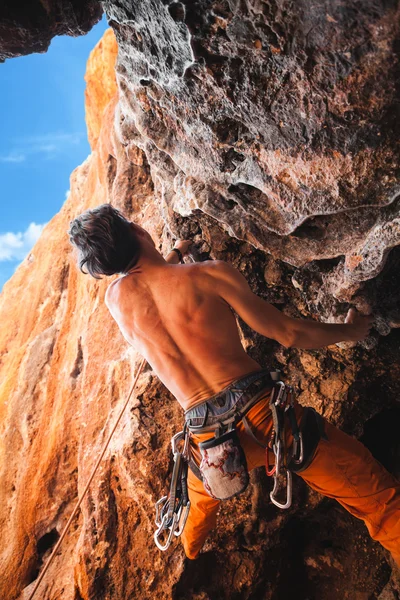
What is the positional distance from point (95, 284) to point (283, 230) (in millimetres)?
3176

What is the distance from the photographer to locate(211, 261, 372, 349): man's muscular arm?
2.30m

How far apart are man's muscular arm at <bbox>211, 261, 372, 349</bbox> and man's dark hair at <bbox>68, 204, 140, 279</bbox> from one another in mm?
528

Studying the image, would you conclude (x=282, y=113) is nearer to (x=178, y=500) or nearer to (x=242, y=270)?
(x=242, y=270)

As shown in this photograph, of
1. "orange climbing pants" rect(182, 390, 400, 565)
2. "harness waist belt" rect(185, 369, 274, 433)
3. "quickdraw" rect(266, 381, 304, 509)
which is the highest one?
"harness waist belt" rect(185, 369, 274, 433)

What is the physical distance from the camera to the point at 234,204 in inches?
93.4

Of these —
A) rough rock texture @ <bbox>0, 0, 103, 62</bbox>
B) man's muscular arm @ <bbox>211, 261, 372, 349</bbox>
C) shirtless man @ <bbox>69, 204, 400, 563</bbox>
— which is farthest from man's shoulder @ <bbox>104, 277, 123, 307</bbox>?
rough rock texture @ <bbox>0, 0, 103, 62</bbox>

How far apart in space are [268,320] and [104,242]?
104cm

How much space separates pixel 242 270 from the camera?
3.09 metres

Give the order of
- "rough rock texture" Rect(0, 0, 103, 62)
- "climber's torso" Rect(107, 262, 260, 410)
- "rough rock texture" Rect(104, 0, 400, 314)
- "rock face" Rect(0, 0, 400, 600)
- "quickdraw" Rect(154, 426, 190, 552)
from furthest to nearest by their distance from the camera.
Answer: "quickdraw" Rect(154, 426, 190, 552) → "climber's torso" Rect(107, 262, 260, 410) → "rough rock texture" Rect(0, 0, 103, 62) → "rock face" Rect(0, 0, 400, 600) → "rough rock texture" Rect(104, 0, 400, 314)

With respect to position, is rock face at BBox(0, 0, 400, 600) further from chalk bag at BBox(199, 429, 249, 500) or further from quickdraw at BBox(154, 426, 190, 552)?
chalk bag at BBox(199, 429, 249, 500)

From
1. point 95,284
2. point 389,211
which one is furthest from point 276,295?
point 95,284

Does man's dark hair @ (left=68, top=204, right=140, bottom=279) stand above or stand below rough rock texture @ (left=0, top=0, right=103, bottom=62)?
below

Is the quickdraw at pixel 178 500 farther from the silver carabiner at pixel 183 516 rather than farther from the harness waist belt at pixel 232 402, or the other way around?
the harness waist belt at pixel 232 402

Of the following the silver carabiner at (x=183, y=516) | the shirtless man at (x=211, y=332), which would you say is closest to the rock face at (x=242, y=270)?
the shirtless man at (x=211, y=332)
